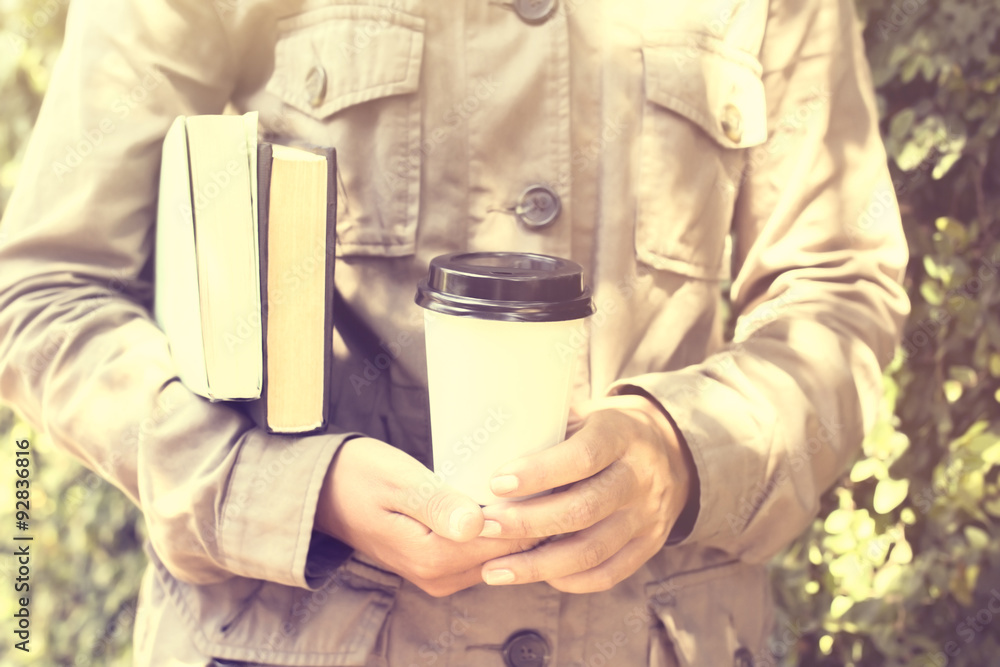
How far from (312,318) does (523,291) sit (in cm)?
29

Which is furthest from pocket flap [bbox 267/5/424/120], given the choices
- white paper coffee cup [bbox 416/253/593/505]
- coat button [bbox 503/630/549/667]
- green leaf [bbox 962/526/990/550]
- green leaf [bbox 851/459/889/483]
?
green leaf [bbox 962/526/990/550]

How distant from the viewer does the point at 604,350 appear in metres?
1.20

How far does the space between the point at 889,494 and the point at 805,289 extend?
106cm

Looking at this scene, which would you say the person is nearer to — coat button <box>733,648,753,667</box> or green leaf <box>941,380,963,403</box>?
coat button <box>733,648,753,667</box>

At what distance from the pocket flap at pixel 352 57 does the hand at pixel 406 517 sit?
1.53ft

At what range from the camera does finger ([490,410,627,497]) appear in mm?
882

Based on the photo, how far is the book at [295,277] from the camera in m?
0.93

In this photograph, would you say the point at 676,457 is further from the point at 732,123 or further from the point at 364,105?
the point at 364,105

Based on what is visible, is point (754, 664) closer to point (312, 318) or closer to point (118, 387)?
point (312, 318)

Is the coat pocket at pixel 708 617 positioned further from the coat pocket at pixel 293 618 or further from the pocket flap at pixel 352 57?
the pocket flap at pixel 352 57

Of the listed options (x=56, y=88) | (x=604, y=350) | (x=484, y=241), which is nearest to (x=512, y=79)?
(x=484, y=241)

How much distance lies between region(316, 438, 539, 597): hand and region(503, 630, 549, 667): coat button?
188 mm

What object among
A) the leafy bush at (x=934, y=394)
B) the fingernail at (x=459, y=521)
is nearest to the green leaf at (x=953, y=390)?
the leafy bush at (x=934, y=394)

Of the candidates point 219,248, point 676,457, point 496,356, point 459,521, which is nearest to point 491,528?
point 459,521
